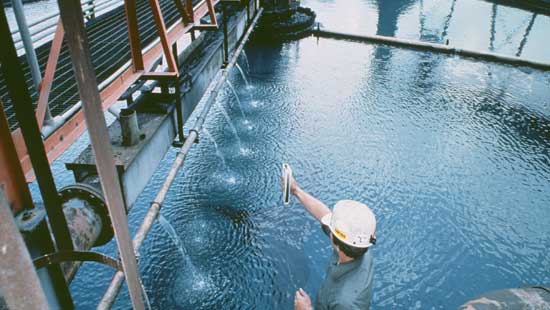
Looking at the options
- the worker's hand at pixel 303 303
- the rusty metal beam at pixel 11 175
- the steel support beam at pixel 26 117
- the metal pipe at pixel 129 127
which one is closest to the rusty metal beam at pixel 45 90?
the rusty metal beam at pixel 11 175

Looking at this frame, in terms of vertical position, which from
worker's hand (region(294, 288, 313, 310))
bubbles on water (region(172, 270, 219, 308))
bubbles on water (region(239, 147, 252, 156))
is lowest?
bubbles on water (region(172, 270, 219, 308))

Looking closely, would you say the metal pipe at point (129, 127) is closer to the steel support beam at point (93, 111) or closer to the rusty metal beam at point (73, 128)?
the rusty metal beam at point (73, 128)

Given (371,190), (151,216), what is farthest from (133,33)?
A: (371,190)

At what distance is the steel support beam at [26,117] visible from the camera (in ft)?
4.69

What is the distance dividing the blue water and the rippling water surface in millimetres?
26

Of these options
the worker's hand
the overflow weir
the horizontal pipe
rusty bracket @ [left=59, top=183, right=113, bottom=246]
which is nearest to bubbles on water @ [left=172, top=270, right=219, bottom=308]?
the overflow weir

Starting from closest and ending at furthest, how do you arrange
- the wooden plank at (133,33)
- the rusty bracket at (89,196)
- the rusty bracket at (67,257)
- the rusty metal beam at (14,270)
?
1. the rusty metal beam at (14,270)
2. the rusty bracket at (67,257)
3. the rusty bracket at (89,196)
4. the wooden plank at (133,33)

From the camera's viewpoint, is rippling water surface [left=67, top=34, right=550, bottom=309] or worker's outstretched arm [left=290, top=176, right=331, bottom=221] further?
rippling water surface [left=67, top=34, right=550, bottom=309]

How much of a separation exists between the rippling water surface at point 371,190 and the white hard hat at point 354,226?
2895 millimetres

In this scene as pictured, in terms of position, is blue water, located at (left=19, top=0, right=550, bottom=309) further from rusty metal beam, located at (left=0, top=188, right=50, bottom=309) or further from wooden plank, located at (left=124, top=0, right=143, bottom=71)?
rusty metal beam, located at (left=0, top=188, right=50, bottom=309)

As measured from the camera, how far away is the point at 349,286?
2289mm

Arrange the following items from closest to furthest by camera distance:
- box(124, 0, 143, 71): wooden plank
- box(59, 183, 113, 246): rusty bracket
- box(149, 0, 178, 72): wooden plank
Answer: box(59, 183, 113, 246): rusty bracket
box(124, 0, 143, 71): wooden plank
box(149, 0, 178, 72): wooden plank

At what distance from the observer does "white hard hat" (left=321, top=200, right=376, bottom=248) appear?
230 centimetres

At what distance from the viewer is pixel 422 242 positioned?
19.3 feet
